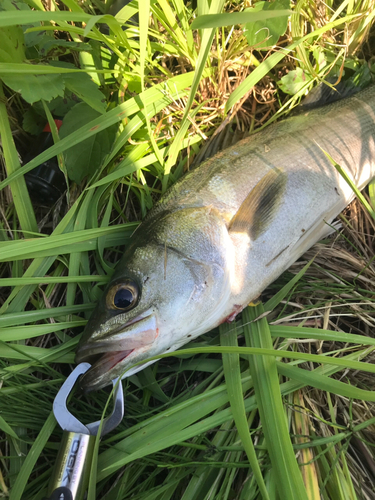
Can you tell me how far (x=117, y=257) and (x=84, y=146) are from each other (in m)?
0.79

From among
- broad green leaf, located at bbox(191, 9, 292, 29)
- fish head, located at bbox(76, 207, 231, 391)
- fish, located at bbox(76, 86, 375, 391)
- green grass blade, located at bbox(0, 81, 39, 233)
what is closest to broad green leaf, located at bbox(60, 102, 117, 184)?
green grass blade, located at bbox(0, 81, 39, 233)

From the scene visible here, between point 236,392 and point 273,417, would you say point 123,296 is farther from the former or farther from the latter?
point 273,417

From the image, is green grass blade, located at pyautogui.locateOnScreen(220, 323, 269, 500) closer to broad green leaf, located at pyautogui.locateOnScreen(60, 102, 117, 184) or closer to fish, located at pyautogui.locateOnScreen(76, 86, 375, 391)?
fish, located at pyautogui.locateOnScreen(76, 86, 375, 391)

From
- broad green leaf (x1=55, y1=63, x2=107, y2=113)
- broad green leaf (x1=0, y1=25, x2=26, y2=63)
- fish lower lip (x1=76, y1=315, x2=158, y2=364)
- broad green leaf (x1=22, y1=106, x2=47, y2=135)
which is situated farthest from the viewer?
broad green leaf (x1=22, y1=106, x2=47, y2=135)

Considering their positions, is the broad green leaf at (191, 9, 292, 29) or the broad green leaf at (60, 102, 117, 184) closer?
the broad green leaf at (191, 9, 292, 29)

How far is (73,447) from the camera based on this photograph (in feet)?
5.11

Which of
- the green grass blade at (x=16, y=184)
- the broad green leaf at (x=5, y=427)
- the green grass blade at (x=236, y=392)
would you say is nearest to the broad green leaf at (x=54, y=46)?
the green grass blade at (x=16, y=184)

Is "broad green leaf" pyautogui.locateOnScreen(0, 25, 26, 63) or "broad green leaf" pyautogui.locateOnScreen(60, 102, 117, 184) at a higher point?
"broad green leaf" pyautogui.locateOnScreen(0, 25, 26, 63)

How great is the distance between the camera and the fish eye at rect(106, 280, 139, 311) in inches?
66.4

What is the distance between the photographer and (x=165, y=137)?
2373 millimetres

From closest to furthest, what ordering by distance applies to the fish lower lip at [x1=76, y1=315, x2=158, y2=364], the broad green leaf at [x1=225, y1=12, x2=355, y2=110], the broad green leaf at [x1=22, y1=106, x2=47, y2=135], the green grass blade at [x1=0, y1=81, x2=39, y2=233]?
the fish lower lip at [x1=76, y1=315, x2=158, y2=364] < the green grass blade at [x1=0, y1=81, x2=39, y2=233] < the broad green leaf at [x1=225, y1=12, x2=355, y2=110] < the broad green leaf at [x1=22, y1=106, x2=47, y2=135]

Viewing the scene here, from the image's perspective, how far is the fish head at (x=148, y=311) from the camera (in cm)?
163

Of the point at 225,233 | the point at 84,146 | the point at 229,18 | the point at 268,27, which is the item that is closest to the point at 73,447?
the point at 225,233

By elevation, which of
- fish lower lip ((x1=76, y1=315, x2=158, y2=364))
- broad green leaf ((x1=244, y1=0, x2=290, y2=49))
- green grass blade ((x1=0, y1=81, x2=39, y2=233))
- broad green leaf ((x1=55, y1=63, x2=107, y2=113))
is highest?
broad green leaf ((x1=244, y1=0, x2=290, y2=49))
